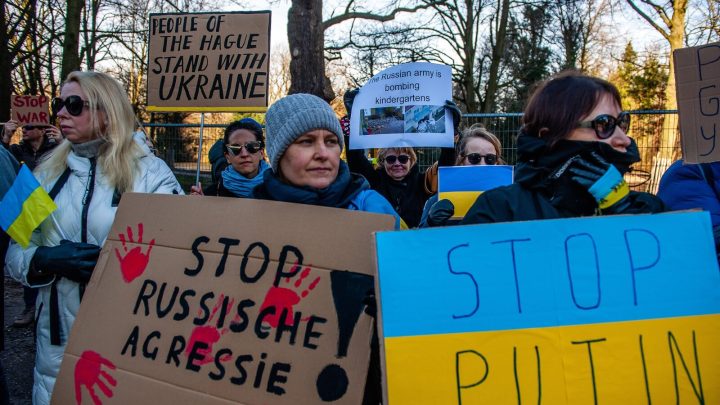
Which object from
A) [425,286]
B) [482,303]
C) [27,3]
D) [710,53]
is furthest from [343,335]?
[27,3]

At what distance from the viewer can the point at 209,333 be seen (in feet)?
5.12

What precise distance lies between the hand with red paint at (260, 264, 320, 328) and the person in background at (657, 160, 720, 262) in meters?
1.80

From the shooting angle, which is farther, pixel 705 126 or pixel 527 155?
pixel 705 126

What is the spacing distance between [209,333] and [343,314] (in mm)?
418

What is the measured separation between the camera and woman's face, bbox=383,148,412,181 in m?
3.61

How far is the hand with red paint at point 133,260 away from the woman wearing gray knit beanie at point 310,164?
1.35 feet

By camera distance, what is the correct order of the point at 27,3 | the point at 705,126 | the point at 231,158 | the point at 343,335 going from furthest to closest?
the point at 27,3
the point at 231,158
the point at 705,126
the point at 343,335

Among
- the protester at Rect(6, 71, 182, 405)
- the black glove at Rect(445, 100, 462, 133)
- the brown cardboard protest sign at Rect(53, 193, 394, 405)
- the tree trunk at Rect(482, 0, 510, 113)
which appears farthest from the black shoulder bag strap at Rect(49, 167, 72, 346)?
the tree trunk at Rect(482, 0, 510, 113)

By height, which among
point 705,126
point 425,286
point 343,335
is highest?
point 705,126

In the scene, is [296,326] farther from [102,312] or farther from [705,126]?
[705,126]

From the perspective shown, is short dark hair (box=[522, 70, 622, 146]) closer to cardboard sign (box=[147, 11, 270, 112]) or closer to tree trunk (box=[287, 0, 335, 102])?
cardboard sign (box=[147, 11, 270, 112])

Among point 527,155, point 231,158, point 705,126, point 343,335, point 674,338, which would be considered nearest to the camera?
point 674,338

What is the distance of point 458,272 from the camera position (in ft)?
4.30

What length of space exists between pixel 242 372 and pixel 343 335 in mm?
309
